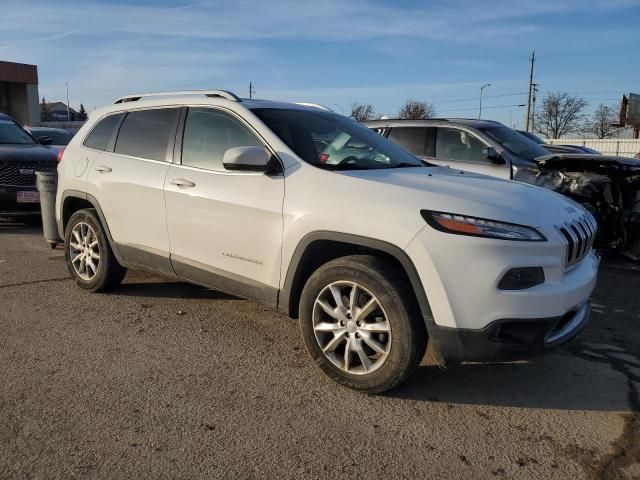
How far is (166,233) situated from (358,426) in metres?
2.23

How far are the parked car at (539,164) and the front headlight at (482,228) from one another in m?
4.33

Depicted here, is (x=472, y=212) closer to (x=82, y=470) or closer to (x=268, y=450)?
(x=268, y=450)

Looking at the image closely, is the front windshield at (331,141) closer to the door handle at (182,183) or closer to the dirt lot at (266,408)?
the door handle at (182,183)

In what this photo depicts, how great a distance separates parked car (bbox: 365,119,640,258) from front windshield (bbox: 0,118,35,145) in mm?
6043

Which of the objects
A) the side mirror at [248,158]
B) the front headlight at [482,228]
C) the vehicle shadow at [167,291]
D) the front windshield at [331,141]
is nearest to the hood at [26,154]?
the vehicle shadow at [167,291]

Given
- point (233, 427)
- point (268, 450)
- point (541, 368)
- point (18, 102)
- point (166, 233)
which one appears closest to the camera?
point (268, 450)

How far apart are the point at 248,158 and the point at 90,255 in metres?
2.41

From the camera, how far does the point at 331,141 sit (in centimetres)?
432

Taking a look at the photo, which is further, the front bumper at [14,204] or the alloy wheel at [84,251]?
the front bumper at [14,204]

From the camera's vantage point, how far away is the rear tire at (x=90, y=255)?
203 inches

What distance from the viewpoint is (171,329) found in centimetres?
450

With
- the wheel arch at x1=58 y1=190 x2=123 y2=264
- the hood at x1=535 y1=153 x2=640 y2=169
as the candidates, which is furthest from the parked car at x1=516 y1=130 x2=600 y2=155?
the wheel arch at x1=58 y1=190 x2=123 y2=264

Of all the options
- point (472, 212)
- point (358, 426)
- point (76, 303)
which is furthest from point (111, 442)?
point (76, 303)

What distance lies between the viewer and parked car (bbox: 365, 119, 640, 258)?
6777 millimetres
